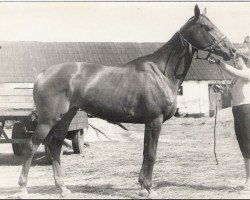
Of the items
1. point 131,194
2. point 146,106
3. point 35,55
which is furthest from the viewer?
point 35,55

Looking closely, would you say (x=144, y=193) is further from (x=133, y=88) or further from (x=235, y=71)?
(x=235, y=71)

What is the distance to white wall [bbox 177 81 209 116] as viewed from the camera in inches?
1331

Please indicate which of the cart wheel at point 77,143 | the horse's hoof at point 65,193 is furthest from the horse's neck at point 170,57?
A: the cart wheel at point 77,143

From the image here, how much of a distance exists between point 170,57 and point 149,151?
58.5 inches

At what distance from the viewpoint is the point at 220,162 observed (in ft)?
31.9

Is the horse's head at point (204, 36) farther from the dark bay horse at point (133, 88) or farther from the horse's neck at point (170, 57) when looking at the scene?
the horse's neck at point (170, 57)

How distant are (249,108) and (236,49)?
978 millimetres

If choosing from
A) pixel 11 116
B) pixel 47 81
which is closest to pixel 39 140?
pixel 47 81

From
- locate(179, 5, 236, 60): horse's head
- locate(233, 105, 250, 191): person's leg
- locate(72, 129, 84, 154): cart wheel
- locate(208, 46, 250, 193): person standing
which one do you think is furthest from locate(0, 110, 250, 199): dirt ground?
locate(179, 5, 236, 60): horse's head

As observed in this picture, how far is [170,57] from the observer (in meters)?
6.49

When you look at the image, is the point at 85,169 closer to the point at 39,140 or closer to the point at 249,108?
the point at 39,140

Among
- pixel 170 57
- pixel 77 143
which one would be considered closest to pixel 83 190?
pixel 170 57

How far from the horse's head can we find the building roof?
91.1 feet

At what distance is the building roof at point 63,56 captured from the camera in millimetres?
33750
